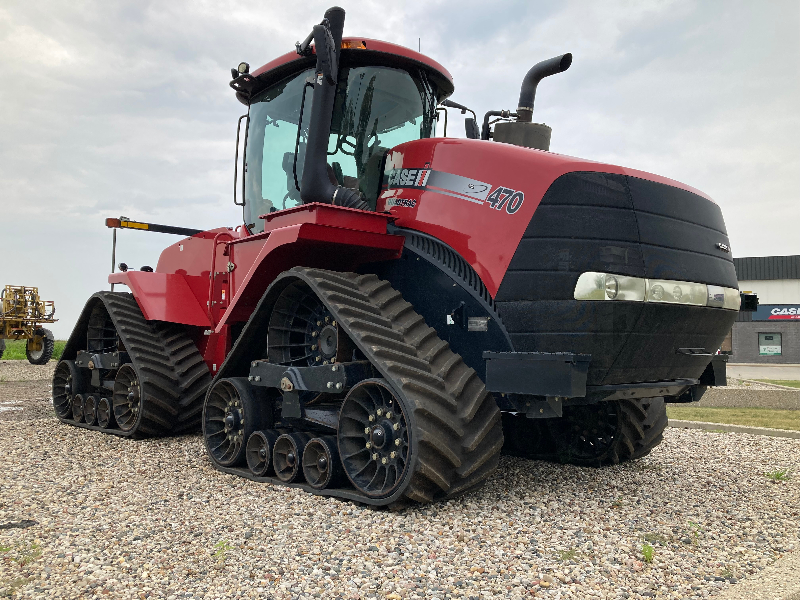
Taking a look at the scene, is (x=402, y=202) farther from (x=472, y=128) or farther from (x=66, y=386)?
(x=66, y=386)

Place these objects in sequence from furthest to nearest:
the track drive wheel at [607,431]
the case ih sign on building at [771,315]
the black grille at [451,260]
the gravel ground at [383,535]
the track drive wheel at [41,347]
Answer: the case ih sign on building at [771,315], the track drive wheel at [41,347], the track drive wheel at [607,431], the black grille at [451,260], the gravel ground at [383,535]

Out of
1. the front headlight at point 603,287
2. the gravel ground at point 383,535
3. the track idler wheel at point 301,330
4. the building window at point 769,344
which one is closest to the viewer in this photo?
the gravel ground at point 383,535

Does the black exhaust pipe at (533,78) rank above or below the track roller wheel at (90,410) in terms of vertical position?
above

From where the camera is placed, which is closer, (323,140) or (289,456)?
(289,456)

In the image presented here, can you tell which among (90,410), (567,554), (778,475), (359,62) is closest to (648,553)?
(567,554)

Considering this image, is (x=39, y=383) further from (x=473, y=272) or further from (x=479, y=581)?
(x=479, y=581)

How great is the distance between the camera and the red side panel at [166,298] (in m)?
7.84

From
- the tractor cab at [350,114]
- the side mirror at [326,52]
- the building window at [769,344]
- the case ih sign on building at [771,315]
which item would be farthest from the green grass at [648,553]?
the building window at [769,344]

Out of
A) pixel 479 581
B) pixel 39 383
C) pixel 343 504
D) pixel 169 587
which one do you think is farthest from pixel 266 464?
pixel 39 383

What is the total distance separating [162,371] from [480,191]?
14.8 ft

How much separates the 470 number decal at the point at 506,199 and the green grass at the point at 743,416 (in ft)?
25.0

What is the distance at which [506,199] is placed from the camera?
14.7ft

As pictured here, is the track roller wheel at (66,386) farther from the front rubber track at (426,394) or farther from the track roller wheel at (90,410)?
the front rubber track at (426,394)

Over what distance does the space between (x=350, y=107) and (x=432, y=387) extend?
8.60 ft
